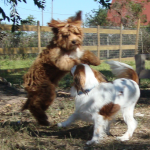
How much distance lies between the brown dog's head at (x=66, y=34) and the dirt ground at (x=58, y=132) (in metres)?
1.34

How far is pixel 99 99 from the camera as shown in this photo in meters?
3.16

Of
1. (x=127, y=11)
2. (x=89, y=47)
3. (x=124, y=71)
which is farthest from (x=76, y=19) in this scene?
(x=127, y=11)

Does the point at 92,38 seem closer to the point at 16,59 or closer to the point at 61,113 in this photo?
the point at 16,59

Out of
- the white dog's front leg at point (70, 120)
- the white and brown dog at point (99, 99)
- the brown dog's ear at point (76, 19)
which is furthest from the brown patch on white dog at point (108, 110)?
the brown dog's ear at point (76, 19)

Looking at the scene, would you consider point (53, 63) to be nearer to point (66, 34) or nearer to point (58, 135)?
point (66, 34)

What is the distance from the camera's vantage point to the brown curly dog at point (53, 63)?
11.9 feet

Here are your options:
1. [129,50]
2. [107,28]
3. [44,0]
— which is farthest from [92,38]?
[44,0]

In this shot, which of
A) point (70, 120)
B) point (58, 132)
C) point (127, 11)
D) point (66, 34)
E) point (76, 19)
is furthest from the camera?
point (127, 11)

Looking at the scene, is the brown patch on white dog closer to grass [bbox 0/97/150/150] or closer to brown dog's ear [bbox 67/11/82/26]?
grass [bbox 0/97/150/150]

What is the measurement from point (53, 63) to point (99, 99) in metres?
1.05

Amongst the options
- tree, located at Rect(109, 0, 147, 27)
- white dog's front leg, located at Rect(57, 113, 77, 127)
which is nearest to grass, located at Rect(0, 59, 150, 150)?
white dog's front leg, located at Rect(57, 113, 77, 127)

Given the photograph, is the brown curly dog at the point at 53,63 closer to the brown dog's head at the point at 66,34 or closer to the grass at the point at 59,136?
the brown dog's head at the point at 66,34

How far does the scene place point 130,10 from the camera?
69.5 feet

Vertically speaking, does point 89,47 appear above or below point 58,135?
above
